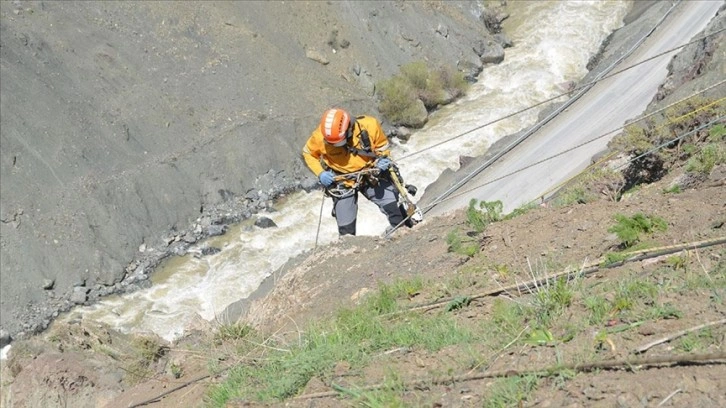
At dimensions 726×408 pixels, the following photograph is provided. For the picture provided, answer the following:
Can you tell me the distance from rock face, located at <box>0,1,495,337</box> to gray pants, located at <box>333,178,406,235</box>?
7.34 meters

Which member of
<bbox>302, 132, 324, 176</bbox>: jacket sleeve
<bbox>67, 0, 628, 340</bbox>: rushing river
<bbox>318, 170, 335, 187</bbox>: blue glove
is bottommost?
<bbox>67, 0, 628, 340</bbox>: rushing river

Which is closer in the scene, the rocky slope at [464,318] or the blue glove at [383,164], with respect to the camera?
the rocky slope at [464,318]

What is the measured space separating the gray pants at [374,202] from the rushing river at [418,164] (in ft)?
5.19

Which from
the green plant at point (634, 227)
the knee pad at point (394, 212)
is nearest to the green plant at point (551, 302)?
the green plant at point (634, 227)

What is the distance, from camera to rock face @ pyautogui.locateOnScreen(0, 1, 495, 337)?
1603 cm

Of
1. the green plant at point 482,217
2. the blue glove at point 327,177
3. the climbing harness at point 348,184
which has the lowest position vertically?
the green plant at point 482,217

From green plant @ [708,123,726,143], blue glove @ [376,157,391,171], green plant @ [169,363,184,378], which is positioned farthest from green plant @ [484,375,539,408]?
green plant @ [708,123,726,143]

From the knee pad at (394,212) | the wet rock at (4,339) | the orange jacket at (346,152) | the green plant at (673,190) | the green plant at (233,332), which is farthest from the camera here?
the wet rock at (4,339)

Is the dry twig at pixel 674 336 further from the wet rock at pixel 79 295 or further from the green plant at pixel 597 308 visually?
the wet rock at pixel 79 295

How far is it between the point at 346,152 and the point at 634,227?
4590mm

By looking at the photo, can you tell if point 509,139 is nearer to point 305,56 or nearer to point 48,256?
point 305,56

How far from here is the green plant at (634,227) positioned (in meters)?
5.71

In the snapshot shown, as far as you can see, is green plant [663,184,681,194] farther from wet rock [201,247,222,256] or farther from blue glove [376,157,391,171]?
wet rock [201,247,222,256]

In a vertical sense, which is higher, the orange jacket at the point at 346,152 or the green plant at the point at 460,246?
the orange jacket at the point at 346,152
